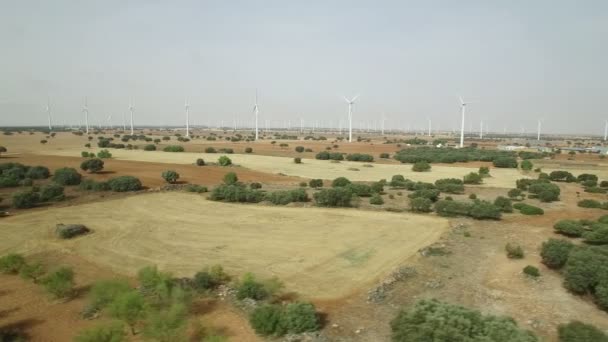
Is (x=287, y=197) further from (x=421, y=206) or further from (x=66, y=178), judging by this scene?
(x=66, y=178)

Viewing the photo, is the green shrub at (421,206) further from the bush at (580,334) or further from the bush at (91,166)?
the bush at (91,166)

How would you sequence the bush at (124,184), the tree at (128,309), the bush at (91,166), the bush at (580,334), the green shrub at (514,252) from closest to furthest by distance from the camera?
the bush at (580,334)
the tree at (128,309)
the green shrub at (514,252)
the bush at (124,184)
the bush at (91,166)

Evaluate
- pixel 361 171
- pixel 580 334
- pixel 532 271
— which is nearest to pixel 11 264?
pixel 580 334

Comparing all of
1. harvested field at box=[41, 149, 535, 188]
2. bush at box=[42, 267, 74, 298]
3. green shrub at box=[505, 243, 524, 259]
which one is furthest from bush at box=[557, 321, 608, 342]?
harvested field at box=[41, 149, 535, 188]

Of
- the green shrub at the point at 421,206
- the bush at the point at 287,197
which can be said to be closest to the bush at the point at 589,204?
the green shrub at the point at 421,206

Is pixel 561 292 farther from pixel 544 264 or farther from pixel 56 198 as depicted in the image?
pixel 56 198
